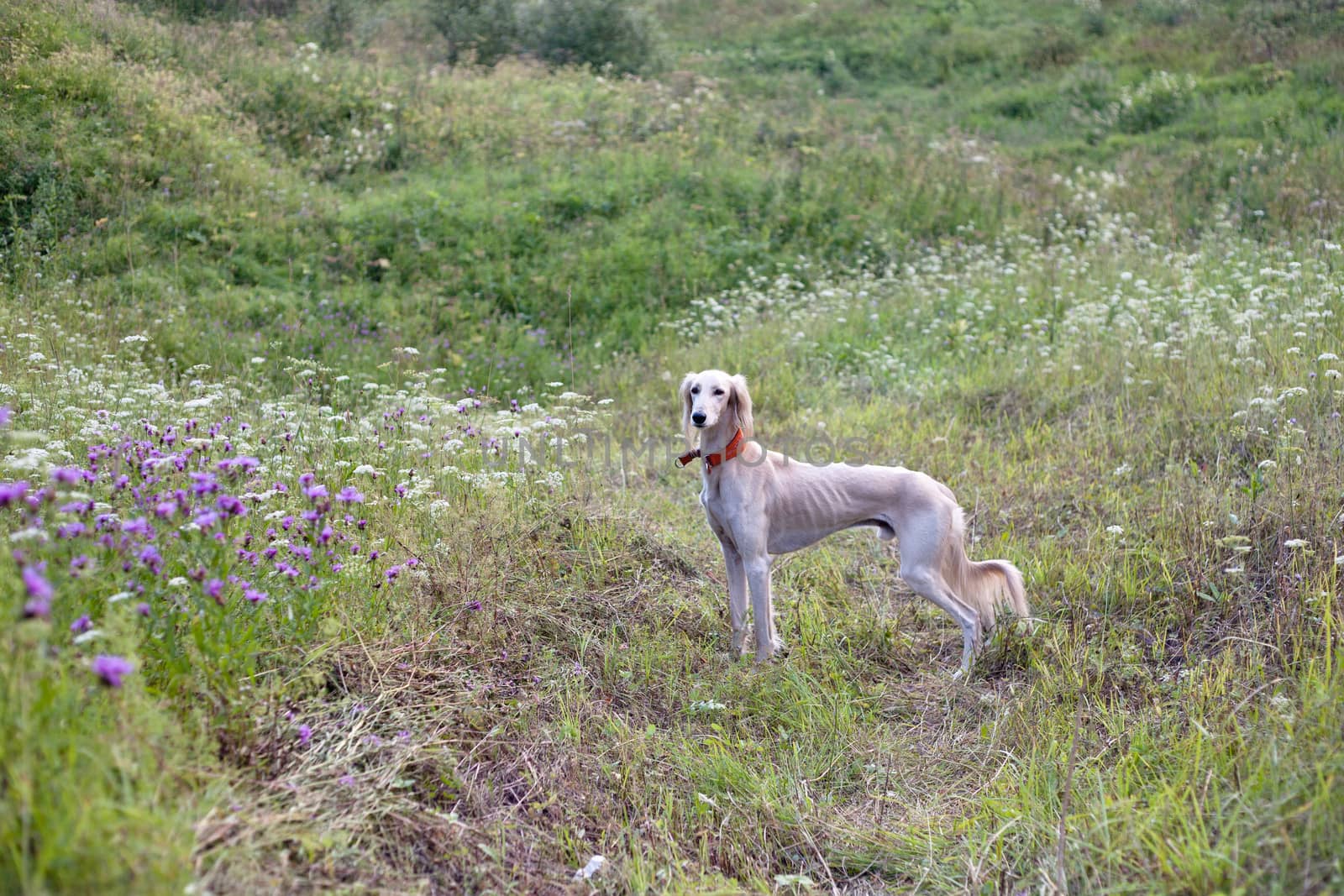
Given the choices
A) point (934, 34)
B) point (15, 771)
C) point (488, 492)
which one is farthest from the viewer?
point (934, 34)

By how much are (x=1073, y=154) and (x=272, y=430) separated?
1243cm

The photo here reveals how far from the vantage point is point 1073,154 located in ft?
43.9

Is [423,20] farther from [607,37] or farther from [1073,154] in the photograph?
[1073,154]

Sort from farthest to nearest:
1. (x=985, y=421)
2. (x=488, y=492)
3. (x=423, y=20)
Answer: (x=423, y=20) < (x=985, y=421) < (x=488, y=492)

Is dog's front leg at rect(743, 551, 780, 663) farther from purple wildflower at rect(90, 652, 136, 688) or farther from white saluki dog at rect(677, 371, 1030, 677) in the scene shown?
purple wildflower at rect(90, 652, 136, 688)

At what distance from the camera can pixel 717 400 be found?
430 centimetres

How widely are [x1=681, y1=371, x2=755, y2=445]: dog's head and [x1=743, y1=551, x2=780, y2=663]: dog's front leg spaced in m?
0.61

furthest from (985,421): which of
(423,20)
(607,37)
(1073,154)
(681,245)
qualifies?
(423,20)

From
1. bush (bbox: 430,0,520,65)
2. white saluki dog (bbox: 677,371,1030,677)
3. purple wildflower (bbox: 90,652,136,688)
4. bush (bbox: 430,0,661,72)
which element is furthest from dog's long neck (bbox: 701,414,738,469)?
bush (bbox: 430,0,520,65)

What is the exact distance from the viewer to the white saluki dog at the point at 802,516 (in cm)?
432

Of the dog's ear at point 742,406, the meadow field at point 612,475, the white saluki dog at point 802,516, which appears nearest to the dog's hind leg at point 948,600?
the white saluki dog at point 802,516

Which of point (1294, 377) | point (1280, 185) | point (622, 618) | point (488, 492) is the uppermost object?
point (1280, 185)

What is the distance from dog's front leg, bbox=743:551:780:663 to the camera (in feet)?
14.0

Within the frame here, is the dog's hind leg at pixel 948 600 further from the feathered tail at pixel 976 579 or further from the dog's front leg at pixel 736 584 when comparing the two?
the dog's front leg at pixel 736 584
